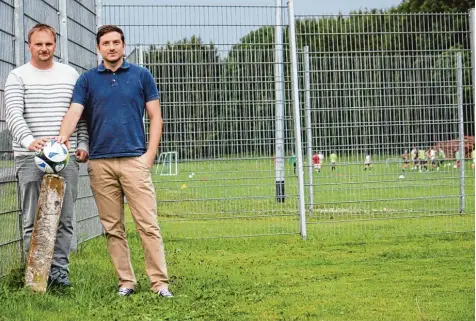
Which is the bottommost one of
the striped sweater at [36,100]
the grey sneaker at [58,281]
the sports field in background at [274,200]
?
the grey sneaker at [58,281]

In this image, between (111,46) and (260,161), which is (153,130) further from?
(260,161)

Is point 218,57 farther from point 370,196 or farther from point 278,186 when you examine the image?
point 370,196

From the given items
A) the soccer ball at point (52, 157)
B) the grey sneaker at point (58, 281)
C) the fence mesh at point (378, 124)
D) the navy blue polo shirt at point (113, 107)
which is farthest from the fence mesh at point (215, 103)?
the soccer ball at point (52, 157)

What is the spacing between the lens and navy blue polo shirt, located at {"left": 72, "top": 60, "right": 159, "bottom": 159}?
699 cm

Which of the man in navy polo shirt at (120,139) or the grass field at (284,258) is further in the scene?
the man in navy polo shirt at (120,139)

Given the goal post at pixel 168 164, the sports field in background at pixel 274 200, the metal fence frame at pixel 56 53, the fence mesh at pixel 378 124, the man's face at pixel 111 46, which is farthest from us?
the fence mesh at pixel 378 124

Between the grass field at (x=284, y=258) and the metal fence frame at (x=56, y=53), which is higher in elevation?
the metal fence frame at (x=56, y=53)

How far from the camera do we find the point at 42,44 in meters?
6.96

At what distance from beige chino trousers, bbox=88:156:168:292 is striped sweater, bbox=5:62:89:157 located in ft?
0.82

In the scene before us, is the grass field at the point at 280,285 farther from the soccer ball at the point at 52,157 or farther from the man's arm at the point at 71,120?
the man's arm at the point at 71,120

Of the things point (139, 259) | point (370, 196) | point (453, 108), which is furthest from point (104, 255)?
point (453, 108)

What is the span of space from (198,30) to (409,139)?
285 cm

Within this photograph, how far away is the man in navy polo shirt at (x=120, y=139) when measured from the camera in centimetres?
700

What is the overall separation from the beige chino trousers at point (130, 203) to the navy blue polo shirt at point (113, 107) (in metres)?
0.09
